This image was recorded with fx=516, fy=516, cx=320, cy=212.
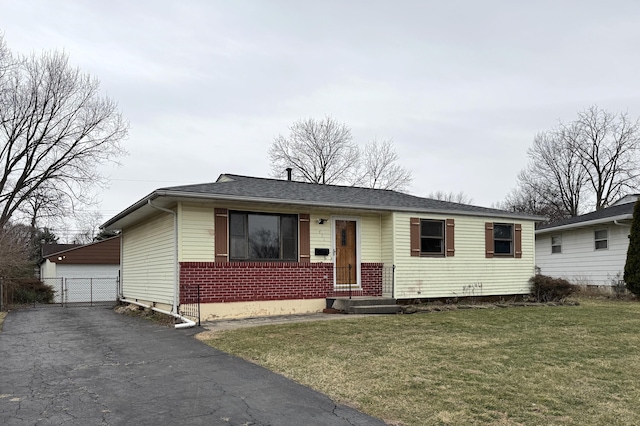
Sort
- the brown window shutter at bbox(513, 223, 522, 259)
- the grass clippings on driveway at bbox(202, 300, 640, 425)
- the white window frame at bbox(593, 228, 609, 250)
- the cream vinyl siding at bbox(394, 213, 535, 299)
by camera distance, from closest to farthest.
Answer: the grass clippings on driveway at bbox(202, 300, 640, 425)
the cream vinyl siding at bbox(394, 213, 535, 299)
the brown window shutter at bbox(513, 223, 522, 259)
the white window frame at bbox(593, 228, 609, 250)

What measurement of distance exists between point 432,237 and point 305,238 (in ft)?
13.2

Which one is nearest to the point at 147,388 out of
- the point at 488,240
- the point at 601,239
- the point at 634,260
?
the point at 488,240

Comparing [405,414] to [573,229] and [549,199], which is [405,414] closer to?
[573,229]

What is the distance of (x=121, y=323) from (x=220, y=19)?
771 cm

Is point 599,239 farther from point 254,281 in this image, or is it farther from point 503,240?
point 254,281

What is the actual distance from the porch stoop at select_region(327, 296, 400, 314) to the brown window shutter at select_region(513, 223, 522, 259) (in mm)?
5260

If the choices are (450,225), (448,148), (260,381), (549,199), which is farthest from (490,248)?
(549,199)

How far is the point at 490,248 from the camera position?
16.0 meters

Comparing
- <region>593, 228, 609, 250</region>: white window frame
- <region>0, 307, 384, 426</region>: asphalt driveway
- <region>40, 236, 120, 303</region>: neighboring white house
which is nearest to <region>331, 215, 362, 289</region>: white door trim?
<region>0, 307, 384, 426</region>: asphalt driveway

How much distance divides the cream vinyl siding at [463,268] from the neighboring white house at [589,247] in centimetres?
427

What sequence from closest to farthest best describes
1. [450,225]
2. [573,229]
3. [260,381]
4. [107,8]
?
1. [260,381]
2. [107,8]
3. [450,225]
4. [573,229]

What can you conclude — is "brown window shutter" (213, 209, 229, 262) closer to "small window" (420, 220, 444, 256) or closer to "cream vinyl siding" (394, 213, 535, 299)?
"cream vinyl siding" (394, 213, 535, 299)

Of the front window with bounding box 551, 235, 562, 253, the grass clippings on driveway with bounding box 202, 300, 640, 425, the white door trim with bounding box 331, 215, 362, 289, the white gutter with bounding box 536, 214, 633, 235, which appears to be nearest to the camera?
the grass clippings on driveway with bounding box 202, 300, 640, 425

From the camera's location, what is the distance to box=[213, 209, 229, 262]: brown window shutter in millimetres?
12125
